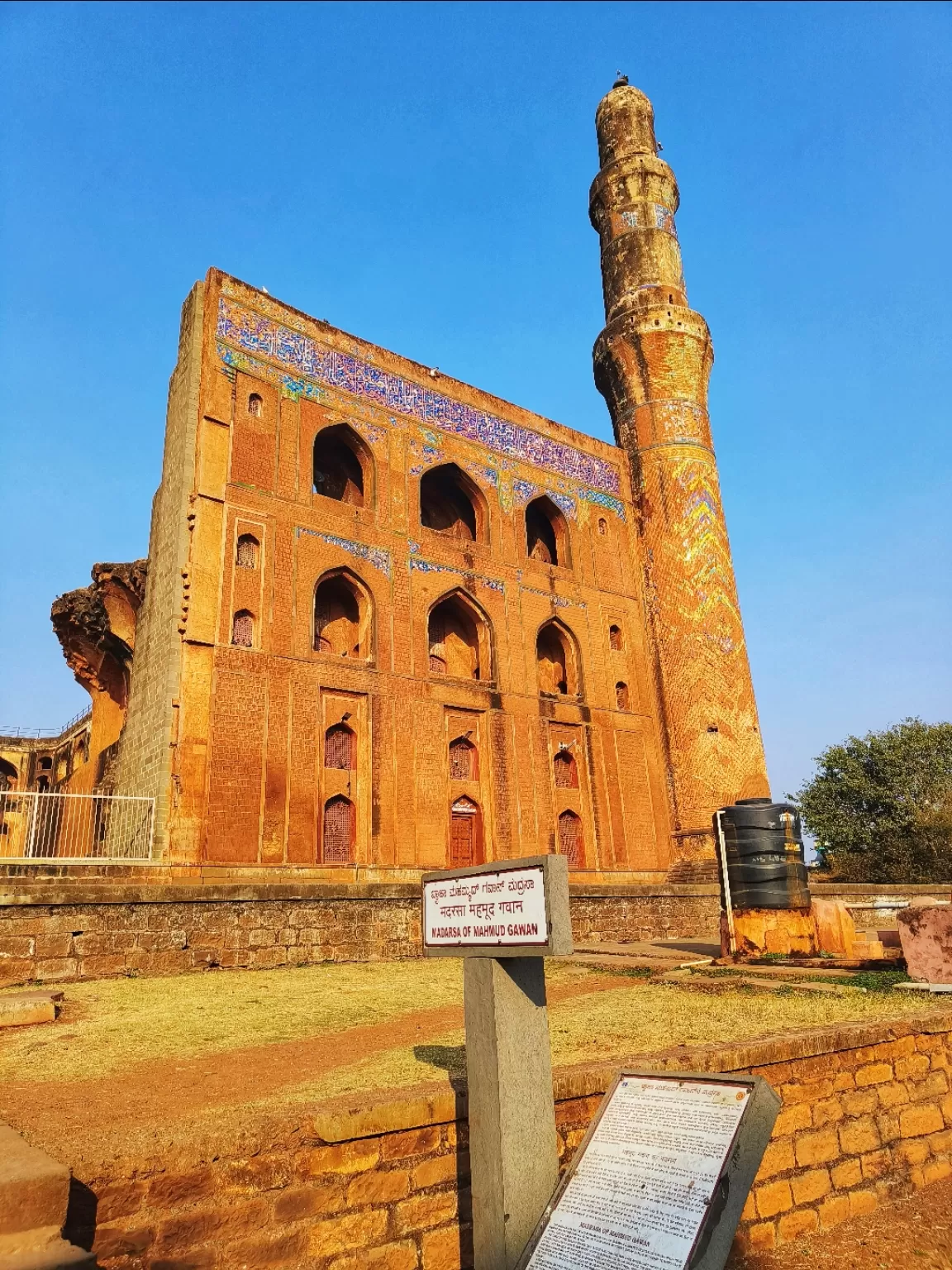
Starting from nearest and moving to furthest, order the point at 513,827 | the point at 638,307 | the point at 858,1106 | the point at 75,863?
the point at 858,1106 → the point at 75,863 → the point at 513,827 → the point at 638,307

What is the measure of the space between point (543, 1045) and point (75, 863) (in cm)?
877

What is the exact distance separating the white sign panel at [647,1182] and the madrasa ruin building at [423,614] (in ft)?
23.8

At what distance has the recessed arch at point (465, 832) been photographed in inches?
594

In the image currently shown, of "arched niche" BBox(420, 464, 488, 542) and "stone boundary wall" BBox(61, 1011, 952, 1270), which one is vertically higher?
"arched niche" BBox(420, 464, 488, 542)

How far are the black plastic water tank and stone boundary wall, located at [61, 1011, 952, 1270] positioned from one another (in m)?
4.29

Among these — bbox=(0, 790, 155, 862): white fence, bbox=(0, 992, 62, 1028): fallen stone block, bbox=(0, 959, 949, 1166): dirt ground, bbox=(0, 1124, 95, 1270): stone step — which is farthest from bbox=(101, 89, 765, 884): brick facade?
bbox=(0, 1124, 95, 1270): stone step

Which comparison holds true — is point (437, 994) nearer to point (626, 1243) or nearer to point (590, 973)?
point (590, 973)

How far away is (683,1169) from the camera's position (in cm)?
229

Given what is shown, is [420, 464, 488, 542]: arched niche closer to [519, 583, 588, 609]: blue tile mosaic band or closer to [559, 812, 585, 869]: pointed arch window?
[519, 583, 588, 609]: blue tile mosaic band

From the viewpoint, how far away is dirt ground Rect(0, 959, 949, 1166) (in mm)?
3520

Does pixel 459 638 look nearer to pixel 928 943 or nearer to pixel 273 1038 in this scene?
pixel 928 943

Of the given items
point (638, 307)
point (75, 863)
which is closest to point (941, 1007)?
point (75, 863)

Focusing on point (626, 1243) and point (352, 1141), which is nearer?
point (626, 1243)

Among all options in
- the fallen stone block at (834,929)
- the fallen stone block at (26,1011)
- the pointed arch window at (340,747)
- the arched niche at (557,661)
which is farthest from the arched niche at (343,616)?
the fallen stone block at (26,1011)
